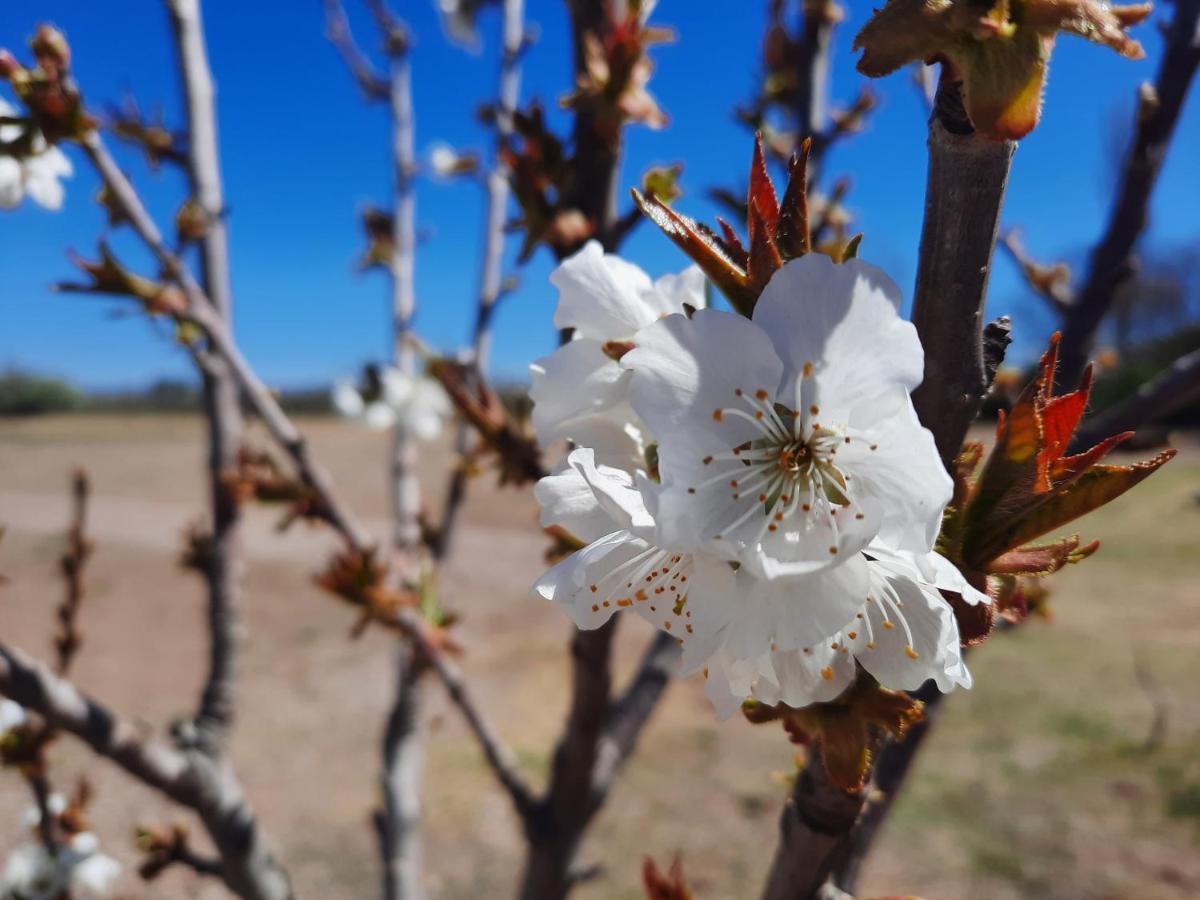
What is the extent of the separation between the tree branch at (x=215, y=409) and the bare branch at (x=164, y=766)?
488 mm

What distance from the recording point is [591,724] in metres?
1.29

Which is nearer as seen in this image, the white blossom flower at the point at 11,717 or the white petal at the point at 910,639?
the white petal at the point at 910,639

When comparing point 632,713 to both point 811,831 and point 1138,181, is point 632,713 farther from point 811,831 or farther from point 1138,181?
point 1138,181

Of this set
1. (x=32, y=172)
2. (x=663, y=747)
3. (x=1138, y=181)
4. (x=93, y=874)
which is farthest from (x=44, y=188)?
(x=663, y=747)

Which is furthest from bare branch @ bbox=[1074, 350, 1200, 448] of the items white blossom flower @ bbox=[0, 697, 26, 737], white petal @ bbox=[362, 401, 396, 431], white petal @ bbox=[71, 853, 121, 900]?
white petal @ bbox=[362, 401, 396, 431]

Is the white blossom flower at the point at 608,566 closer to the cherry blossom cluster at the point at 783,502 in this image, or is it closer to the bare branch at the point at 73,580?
the cherry blossom cluster at the point at 783,502

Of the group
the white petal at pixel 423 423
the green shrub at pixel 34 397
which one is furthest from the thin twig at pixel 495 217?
the green shrub at pixel 34 397

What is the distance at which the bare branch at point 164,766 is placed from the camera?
909 millimetres

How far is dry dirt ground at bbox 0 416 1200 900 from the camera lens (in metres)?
3.52

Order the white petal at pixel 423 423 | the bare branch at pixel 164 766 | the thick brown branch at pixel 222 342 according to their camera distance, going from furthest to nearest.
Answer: the white petal at pixel 423 423
the thick brown branch at pixel 222 342
the bare branch at pixel 164 766

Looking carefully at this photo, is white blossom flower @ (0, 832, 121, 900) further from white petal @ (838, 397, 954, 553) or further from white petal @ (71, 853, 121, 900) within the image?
white petal @ (838, 397, 954, 553)

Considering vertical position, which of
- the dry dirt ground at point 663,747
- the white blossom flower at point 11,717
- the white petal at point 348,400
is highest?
the white blossom flower at point 11,717

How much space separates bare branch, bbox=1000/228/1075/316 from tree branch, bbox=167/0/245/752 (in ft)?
5.21

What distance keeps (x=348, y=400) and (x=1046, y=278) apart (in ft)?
8.94
